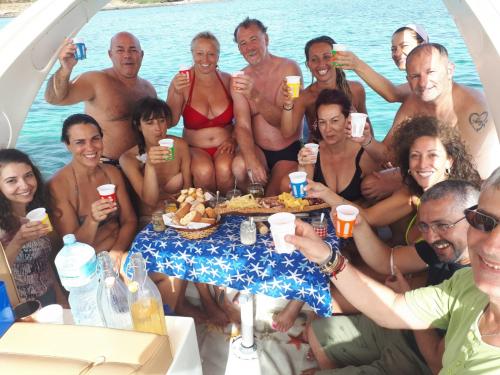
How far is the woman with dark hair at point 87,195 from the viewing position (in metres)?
2.62

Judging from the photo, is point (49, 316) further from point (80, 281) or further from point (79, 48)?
point (79, 48)

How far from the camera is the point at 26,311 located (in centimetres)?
144

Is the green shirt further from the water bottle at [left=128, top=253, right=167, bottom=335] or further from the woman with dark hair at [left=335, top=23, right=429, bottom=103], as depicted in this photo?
the woman with dark hair at [left=335, top=23, right=429, bottom=103]

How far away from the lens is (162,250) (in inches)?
87.7

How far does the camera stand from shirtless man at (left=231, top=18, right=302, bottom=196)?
138 inches

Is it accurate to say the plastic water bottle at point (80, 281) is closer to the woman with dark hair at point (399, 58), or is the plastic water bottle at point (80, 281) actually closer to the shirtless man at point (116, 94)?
the shirtless man at point (116, 94)

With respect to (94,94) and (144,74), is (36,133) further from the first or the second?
(94,94)

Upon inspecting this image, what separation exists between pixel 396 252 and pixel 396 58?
215 centimetres

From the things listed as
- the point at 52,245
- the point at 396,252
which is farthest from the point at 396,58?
the point at 52,245

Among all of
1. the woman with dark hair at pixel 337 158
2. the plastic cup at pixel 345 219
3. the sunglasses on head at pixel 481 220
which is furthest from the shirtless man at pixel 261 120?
the sunglasses on head at pixel 481 220

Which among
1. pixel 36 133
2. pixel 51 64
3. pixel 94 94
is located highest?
pixel 51 64

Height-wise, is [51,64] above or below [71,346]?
above

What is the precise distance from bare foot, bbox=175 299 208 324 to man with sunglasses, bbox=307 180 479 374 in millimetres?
859

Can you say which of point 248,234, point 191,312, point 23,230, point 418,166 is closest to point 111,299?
point 248,234
